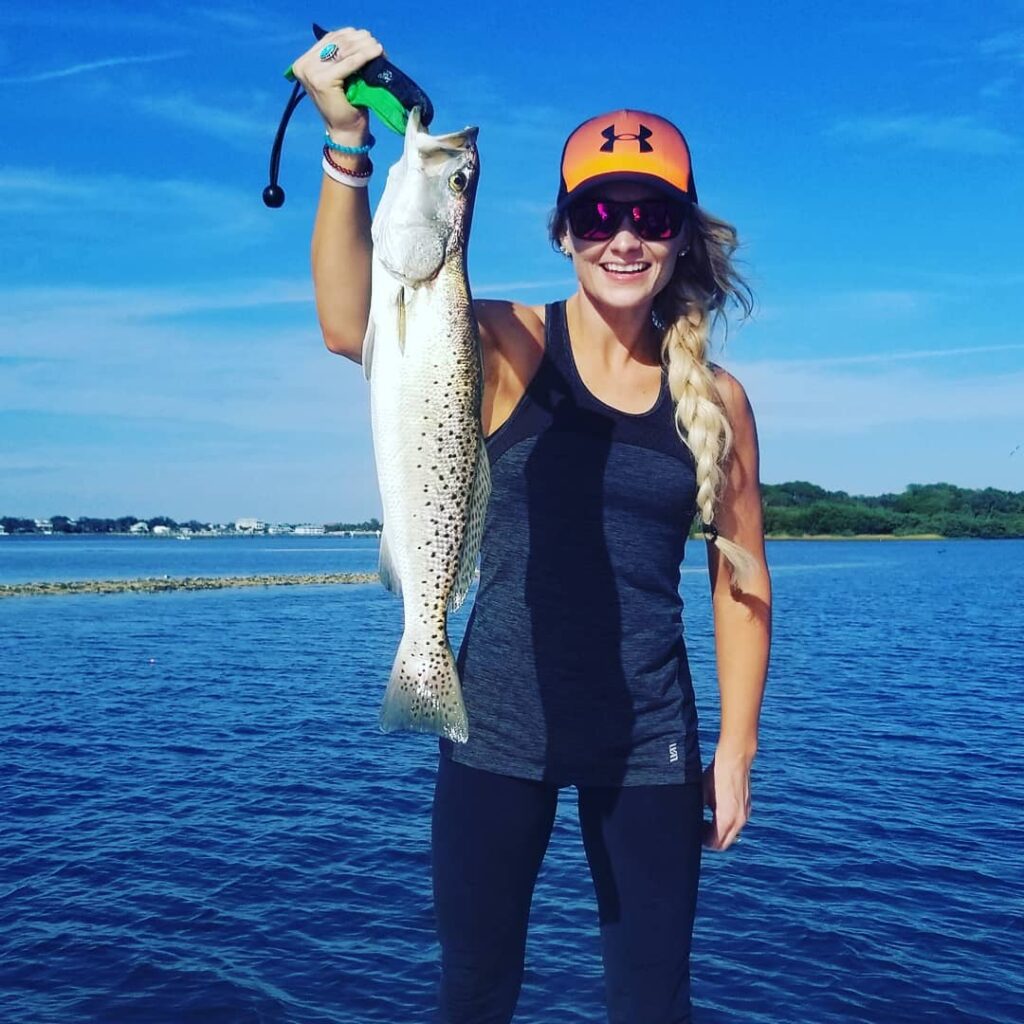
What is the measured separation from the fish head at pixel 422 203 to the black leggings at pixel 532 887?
1.67 metres

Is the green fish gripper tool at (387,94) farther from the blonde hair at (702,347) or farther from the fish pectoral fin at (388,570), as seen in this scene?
the fish pectoral fin at (388,570)

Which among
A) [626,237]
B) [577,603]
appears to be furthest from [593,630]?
[626,237]

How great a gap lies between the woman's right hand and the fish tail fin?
152 cm

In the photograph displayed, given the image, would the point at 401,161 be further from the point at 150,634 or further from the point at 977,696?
the point at 150,634

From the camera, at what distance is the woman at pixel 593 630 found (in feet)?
11.4

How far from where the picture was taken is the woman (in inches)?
136

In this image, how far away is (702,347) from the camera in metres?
3.72

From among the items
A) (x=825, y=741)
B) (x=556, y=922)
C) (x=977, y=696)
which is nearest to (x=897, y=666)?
(x=977, y=696)

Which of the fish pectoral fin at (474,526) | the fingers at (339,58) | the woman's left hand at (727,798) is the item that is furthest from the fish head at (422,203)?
the woman's left hand at (727,798)

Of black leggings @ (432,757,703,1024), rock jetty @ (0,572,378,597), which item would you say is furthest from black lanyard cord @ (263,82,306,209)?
rock jetty @ (0,572,378,597)

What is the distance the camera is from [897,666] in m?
33.2

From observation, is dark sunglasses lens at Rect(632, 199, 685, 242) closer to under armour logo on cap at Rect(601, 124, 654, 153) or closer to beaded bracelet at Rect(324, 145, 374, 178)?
under armour logo on cap at Rect(601, 124, 654, 153)

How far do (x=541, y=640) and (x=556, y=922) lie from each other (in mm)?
9851

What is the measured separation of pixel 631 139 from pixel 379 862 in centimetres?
1286
